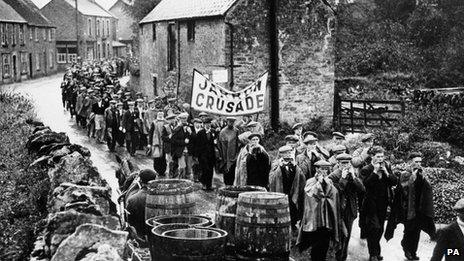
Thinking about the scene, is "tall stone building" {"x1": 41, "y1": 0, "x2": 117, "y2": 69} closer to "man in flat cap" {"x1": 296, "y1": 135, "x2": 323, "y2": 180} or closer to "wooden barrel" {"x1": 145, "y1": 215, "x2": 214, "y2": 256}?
"man in flat cap" {"x1": 296, "y1": 135, "x2": 323, "y2": 180}

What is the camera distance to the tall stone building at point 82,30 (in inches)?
2603

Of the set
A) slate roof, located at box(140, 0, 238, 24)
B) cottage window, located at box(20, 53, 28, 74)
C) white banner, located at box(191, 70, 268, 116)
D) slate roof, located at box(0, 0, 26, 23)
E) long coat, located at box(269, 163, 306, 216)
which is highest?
slate roof, located at box(0, 0, 26, 23)

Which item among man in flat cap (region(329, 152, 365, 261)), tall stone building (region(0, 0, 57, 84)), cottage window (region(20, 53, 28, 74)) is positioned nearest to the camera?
man in flat cap (region(329, 152, 365, 261))

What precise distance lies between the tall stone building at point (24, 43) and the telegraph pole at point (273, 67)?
28816 millimetres

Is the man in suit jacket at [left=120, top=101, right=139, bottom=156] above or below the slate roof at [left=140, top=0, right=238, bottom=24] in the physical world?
below

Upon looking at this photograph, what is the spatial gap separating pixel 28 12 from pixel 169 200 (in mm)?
52525

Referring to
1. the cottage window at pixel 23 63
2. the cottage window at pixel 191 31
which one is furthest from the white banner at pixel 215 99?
the cottage window at pixel 23 63

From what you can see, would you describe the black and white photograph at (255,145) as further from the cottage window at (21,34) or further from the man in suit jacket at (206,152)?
the cottage window at (21,34)

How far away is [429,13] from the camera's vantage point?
3884 centimetres

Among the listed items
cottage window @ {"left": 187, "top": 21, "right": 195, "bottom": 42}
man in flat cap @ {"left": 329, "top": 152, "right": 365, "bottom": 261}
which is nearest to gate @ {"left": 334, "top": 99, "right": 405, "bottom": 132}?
cottage window @ {"left": 187, "top": 21, "right": 195, "bottom": 42}

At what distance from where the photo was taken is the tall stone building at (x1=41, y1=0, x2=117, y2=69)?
6612 centimetres

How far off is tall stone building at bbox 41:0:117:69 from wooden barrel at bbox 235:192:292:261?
52684 millimetres

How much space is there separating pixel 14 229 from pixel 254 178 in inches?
192

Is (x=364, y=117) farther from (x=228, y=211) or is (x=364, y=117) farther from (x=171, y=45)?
(x=228, y=211)
